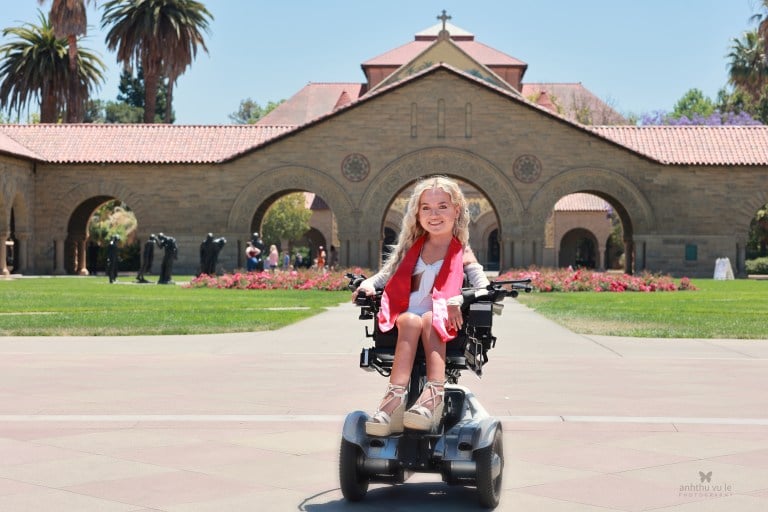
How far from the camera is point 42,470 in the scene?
21.5ft

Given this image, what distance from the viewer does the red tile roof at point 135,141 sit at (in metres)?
51.7

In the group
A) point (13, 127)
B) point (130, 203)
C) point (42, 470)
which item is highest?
point (13, 127)

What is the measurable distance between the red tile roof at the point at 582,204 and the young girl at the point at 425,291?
70.5 meters

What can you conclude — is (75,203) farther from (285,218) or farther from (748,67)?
(748,67)

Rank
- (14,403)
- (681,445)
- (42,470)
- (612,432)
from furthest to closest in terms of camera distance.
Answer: (14,403), (612,432), (681,445), (42,470)

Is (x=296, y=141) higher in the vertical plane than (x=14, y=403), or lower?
higher

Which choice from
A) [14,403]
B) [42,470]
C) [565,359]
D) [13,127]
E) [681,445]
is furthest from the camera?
[13,127]

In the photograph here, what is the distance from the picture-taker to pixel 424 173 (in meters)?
50.8

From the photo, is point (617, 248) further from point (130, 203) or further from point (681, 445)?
point (681, 445)

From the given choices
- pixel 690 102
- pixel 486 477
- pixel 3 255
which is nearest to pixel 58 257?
pixel 3 255

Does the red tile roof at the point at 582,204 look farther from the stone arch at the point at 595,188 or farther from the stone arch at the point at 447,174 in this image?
the stone arch at the point at 447,174

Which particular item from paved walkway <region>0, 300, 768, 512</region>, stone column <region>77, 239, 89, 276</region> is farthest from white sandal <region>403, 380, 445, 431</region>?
stone column <region>77, 239, 89, 276</region>

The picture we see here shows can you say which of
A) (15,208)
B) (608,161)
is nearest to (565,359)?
(608,161)

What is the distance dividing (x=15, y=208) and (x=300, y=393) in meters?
44.4
